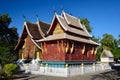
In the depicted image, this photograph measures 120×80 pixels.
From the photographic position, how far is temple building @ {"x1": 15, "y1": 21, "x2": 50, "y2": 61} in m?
32.0

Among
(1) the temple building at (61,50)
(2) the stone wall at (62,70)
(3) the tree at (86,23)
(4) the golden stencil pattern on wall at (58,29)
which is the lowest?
(2) the stone wall at (62,70)

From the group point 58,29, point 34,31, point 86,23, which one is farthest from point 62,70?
point 86,23

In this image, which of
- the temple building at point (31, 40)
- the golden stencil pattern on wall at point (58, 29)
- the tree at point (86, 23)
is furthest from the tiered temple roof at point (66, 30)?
the tree at point (86, 23)

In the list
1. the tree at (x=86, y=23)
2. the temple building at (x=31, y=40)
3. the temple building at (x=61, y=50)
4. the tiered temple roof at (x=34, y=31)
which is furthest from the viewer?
the tree at (x=86, y=23)

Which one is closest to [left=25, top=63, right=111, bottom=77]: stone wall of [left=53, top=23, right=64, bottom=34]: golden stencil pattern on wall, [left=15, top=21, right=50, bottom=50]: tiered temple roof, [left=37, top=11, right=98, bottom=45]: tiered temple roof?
[left=37, top=11, right=98, bottom=45]: tiered temple roof

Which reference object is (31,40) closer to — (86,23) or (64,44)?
(64,44)

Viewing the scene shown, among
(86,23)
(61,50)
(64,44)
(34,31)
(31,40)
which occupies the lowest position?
(61,50)

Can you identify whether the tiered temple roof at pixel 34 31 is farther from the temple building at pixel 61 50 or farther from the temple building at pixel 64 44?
the temple building at pixel 64 44

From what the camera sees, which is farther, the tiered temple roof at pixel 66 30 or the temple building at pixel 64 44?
the tiered temple roof at pixel 66 30

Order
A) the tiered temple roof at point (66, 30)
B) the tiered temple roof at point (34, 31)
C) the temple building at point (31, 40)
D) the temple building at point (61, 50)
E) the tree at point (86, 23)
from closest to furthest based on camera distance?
1. the temple building at point (61, 50)
2. the tiered temple roof at point (66, 30)
3. the temple building at point (31, 40)
4. the tiered temple roof at point (34, 31)
5. the tree at point (86, 23)

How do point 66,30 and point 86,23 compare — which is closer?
point 66,30

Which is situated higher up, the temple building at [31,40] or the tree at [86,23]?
the tree at [86,23]

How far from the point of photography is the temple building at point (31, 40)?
32031mm

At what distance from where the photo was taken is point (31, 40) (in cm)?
3278
